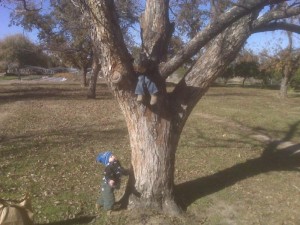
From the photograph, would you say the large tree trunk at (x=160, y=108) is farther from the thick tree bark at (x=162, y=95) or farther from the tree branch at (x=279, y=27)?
the tree branch at (x=279, y=27)

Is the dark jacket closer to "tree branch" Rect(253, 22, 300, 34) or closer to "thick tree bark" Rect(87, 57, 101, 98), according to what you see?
"tree branch" Rect(253, 22, 300, 34)

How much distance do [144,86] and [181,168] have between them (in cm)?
399

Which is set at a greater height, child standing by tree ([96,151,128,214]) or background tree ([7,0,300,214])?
background tree ([7,0,300,214])

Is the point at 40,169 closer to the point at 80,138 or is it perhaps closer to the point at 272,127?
the point at 80,138

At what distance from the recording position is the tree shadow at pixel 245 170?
700cm

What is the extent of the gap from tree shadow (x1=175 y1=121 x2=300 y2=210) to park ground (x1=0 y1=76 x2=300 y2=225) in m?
0.02

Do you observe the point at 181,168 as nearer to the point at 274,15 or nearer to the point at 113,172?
the point at 113,172

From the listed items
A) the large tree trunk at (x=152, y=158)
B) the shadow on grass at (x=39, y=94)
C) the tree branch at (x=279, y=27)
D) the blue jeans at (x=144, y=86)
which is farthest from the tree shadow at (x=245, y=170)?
the shadow on grass at (x=39, y=94)

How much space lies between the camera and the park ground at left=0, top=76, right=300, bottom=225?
612 centimetres

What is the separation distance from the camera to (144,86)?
5.24 meters

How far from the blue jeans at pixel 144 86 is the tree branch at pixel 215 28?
381 mm

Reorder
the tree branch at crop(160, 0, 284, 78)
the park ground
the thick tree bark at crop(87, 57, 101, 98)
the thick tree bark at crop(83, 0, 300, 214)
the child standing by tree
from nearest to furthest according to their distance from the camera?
the tree branch at crop(160, 0, 284, 78), the thick tree bark at crop(83, 0, 300, 214), the child standing by tree, the park ground, the thick tree bark at crop(87, 57, 101, 98)

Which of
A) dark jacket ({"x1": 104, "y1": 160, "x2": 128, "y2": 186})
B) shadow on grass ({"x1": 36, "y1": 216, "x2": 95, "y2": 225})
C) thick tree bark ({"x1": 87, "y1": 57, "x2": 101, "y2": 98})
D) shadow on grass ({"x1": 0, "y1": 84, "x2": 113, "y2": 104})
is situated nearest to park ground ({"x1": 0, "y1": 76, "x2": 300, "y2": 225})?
shadow on grass ({"x1": 36, "y1": 216, "x2": 95, "y2": 225})

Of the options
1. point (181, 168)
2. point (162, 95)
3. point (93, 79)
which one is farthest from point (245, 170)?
point (93, 79)
